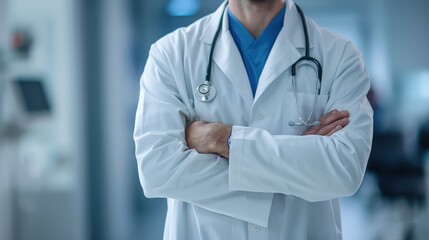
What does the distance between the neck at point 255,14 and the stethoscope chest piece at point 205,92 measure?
0.21 m

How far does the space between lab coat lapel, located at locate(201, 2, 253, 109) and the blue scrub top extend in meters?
0.03

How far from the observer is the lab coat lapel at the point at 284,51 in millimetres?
1281

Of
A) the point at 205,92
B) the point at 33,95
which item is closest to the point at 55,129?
the point at 33,95

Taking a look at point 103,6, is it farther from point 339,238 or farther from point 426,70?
point 426,70

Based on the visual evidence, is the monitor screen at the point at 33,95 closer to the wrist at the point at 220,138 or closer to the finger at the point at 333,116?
the wrist at the point at 220,138

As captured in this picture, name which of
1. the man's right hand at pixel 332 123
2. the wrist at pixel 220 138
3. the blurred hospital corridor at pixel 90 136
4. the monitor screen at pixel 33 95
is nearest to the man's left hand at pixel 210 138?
the wrist at pixel 220 138

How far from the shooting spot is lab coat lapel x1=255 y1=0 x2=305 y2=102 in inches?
50.4

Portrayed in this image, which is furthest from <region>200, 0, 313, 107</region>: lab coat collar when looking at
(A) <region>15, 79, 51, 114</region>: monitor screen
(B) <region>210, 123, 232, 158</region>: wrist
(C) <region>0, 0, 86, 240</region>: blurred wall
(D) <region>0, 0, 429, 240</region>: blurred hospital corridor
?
(C) <region>0, 0, 86, 240</region>: blurred wall

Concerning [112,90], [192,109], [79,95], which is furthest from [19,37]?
[192,109]

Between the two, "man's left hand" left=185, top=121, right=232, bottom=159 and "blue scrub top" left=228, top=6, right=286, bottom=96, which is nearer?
"man's left hand" left=185, top=121, right=232, bottom=159

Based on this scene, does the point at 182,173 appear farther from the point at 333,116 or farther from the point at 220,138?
the point at 333,116

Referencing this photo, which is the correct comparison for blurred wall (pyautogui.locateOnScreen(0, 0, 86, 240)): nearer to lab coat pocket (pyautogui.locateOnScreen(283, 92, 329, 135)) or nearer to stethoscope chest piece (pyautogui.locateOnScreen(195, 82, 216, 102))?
stethoscope chest piece (pyautogui.locateOnScreen(195, 82, 216, 102))

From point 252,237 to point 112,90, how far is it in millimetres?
2436

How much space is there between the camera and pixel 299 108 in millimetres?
1263
